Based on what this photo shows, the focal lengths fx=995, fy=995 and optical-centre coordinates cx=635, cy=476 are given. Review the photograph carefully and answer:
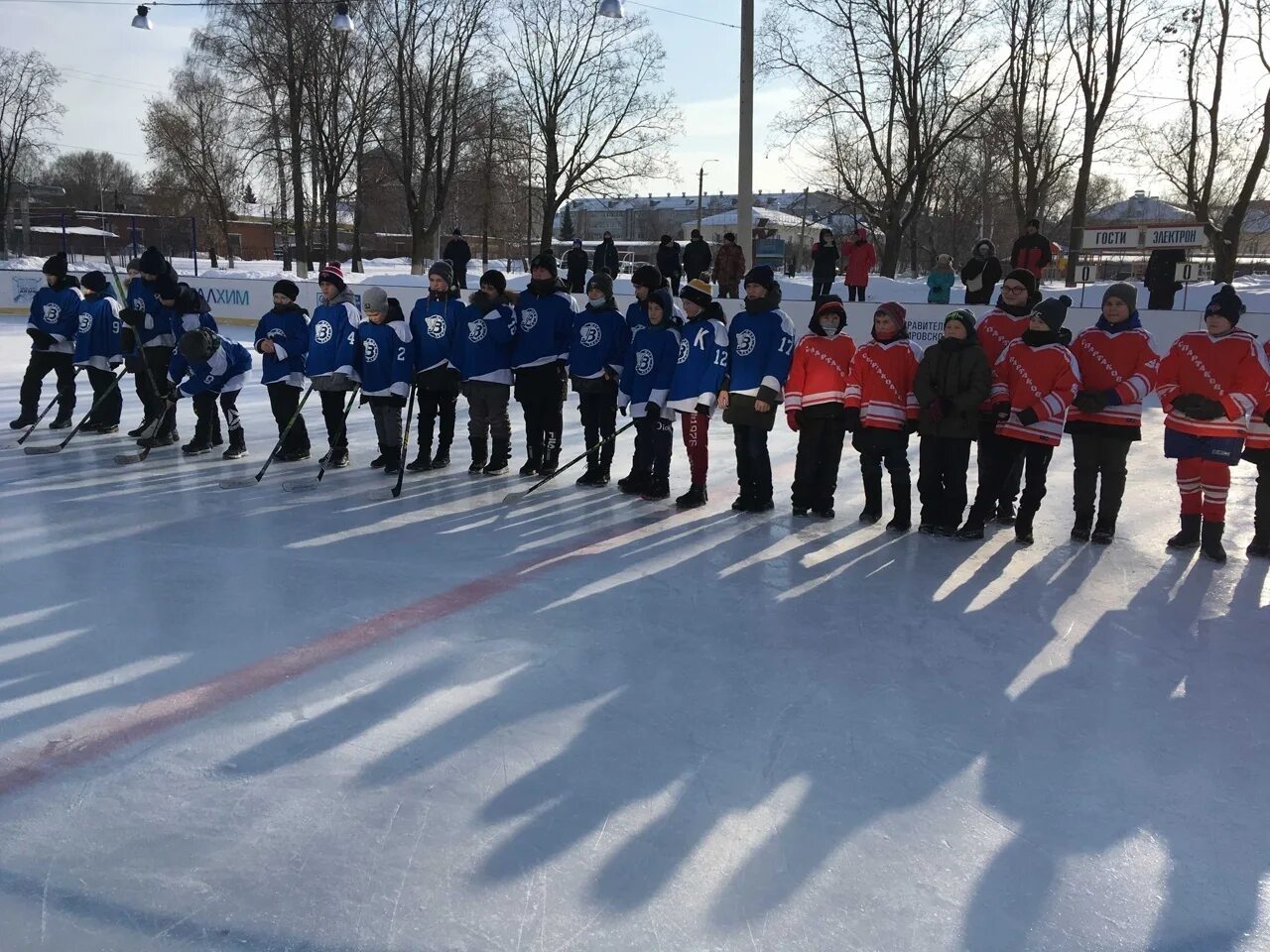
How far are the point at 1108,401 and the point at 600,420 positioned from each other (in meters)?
3.03

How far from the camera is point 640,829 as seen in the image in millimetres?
2461

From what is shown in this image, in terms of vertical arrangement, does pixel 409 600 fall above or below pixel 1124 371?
below

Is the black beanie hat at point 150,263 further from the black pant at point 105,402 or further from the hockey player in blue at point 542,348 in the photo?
the hockey player in blue at point 542,348

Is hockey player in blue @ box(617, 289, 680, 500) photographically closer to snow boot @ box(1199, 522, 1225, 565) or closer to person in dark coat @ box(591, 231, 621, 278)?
snow boot @ box(1199, 522, 1225, 565)

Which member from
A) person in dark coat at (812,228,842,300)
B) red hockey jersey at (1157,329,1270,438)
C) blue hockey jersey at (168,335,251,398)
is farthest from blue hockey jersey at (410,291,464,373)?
person in dark coat at (812,228,842,300)

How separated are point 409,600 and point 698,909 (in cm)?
228

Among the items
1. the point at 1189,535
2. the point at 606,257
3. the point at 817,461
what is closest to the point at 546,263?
the point at 817,461

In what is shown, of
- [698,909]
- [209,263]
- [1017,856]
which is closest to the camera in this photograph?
[698,909]

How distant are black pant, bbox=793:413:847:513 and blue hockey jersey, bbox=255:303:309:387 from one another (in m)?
3.54

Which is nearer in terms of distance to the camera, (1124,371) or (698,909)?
(698,909)

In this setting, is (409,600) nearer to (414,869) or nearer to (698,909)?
(414,869)

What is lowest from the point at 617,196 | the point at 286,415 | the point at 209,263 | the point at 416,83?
the point at 286,415

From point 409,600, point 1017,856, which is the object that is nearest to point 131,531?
point 409,600

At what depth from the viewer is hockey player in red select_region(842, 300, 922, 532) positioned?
537 centimetres
